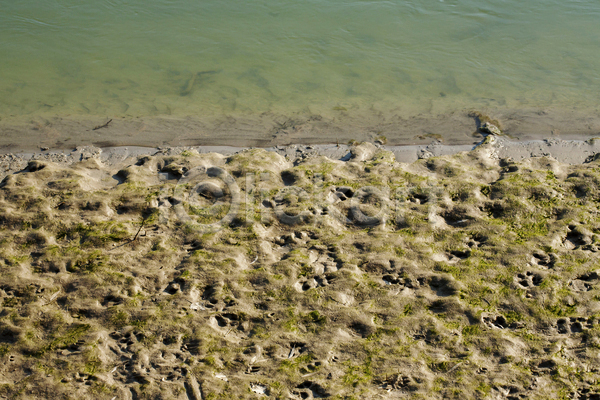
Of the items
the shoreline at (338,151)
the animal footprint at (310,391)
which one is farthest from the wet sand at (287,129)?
the animal footprint at (310,391)

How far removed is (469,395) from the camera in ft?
9.10

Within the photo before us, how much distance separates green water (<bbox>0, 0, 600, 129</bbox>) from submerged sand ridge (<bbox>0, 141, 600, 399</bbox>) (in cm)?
214

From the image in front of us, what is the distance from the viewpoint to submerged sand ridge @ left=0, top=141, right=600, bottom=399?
2.92m

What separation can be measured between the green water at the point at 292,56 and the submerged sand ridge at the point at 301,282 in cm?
214

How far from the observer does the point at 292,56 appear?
7727 mm

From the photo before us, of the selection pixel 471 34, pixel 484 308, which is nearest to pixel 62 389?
pixel 484 308

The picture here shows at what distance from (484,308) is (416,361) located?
73 centimetres

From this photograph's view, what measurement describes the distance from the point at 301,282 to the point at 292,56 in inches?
205

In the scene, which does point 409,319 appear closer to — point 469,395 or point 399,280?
point 399,280

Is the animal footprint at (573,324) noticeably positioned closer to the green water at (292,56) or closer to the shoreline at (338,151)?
the shoreline at (338,151)

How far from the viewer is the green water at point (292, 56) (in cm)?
680

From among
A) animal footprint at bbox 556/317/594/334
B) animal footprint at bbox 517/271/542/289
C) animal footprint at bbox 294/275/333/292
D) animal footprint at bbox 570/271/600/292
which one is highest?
animal footprint at bbox 570/271/600/292

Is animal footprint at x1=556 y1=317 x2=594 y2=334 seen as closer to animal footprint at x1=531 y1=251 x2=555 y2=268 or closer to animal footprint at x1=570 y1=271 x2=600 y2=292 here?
animal footprint at x1=570 y1=271 x2=600 y2=292

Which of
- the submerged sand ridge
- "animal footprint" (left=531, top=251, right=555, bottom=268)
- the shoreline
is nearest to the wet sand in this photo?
the shoreline
